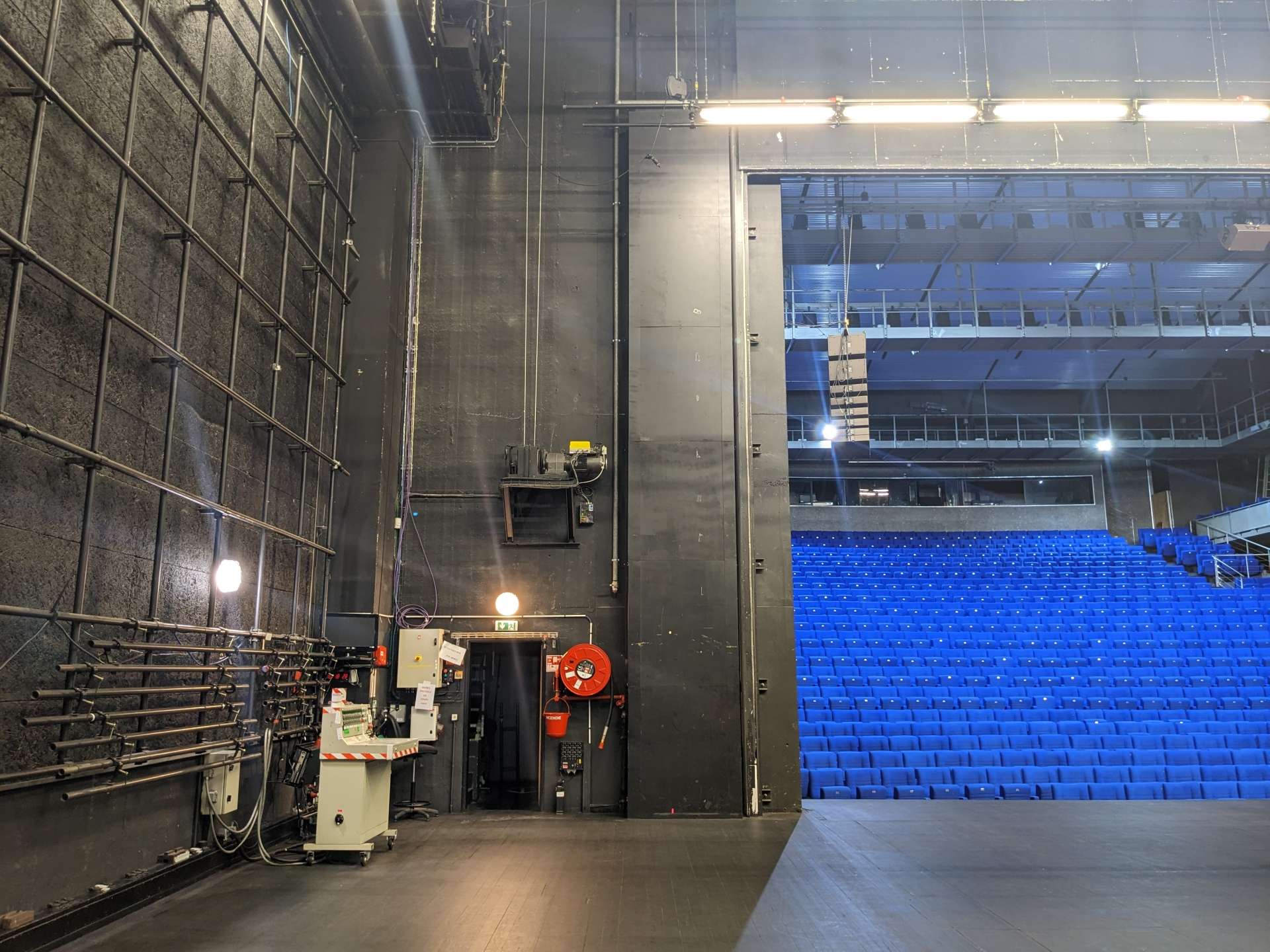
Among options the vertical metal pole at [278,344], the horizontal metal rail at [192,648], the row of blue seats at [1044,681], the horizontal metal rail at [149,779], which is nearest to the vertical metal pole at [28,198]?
the horizontal metal rail at [192,648]

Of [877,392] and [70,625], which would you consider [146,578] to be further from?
[877,392]

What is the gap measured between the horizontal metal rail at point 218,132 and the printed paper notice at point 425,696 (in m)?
3.54

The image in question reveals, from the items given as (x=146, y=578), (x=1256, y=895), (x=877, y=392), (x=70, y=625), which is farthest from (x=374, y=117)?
(x=877, y=392)

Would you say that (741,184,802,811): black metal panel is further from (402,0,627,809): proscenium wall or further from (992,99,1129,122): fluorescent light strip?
(992,99,1129,122): fluorescent light strip

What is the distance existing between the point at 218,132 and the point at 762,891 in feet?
18.6

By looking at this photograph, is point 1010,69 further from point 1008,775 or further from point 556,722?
point 556,722

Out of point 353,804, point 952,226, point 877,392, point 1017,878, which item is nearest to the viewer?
point 1017,878

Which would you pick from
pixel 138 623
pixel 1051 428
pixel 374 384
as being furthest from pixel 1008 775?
pixel 1051 428

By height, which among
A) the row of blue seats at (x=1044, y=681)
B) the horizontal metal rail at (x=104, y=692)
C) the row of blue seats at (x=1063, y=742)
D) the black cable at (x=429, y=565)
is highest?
the black cable at (x=429, y=565)

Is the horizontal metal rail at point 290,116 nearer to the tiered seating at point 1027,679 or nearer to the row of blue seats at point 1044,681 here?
the tiered seating at point 1027,679

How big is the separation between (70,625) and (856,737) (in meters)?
7.02

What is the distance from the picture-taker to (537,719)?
753cm

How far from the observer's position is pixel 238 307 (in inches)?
219

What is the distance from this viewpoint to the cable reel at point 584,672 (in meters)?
7.38
